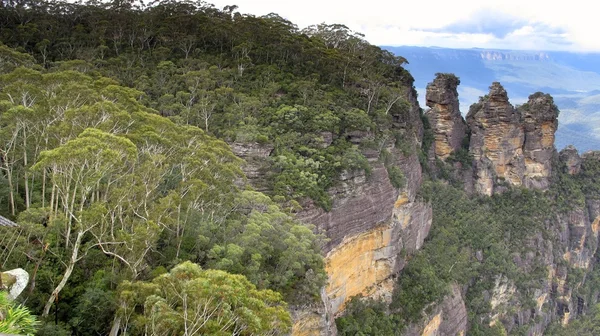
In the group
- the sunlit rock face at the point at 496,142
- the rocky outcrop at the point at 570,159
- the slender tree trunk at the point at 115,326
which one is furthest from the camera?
the rocky outcrop at the point at 570,159

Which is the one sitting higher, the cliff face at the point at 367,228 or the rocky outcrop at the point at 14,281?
the rocky outcrop at the point at 14,281

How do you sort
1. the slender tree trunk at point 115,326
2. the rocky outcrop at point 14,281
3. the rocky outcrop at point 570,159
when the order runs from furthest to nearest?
1. the rocky outcrop at point 570,159
2. the slender tree trunk at point 115,326
3. the rocky outcrop at point 14,281

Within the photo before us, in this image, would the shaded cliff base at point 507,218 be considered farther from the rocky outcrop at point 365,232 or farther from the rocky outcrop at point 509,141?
the rocky outcrop at point 365,232

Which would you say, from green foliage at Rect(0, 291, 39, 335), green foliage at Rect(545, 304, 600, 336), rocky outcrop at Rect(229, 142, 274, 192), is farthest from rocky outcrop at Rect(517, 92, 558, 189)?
green foliage at Rect(0, 291, 39, 335)

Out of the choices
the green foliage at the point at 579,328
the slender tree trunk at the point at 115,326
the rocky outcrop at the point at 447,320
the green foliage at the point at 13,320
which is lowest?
the green foliage at the point at 579,328

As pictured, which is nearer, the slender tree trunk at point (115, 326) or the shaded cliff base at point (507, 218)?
the slender tree trunk at point (115, 326)

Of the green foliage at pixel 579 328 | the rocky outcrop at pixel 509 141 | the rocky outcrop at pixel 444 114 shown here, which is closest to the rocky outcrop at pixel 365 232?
the rocky outcrop at pixel 444 114

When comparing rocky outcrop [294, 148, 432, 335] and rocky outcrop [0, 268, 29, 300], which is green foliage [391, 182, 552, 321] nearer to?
rocky outcrop [294, 148, 432, 335]
